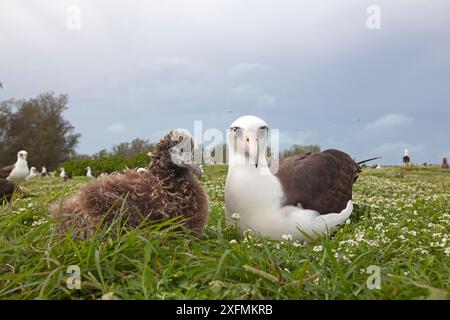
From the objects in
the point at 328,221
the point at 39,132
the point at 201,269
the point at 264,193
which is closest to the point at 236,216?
the point at 264,193

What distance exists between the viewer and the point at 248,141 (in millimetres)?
5352

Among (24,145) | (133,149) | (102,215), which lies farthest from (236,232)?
(24,145)

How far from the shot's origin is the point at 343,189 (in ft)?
20.9

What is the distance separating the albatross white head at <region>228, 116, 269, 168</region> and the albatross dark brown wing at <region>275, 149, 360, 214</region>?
43 centimetres

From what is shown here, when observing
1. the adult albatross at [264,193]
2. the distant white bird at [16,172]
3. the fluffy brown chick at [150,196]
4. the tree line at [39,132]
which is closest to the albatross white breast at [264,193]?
the adult albatross at [264,193]

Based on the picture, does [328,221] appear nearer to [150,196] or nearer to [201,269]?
[150,196]

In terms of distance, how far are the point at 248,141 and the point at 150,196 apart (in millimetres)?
1329

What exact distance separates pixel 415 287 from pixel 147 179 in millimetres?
2660

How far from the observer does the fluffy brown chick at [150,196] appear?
14.8ft

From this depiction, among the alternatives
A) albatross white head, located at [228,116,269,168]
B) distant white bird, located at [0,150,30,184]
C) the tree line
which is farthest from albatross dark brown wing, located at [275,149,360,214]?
the tree line

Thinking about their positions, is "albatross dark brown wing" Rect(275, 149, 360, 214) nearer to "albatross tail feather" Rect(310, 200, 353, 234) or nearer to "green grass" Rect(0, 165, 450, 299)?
"albatross tail feather" Rect(310, 200, 353, 234)

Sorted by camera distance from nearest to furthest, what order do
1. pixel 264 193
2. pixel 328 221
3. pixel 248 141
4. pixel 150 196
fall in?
pixel 150 196, pixel 248 141, pixel 264 193, pixel 328 221

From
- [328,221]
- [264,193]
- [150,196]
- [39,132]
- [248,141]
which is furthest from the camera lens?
[39,132]

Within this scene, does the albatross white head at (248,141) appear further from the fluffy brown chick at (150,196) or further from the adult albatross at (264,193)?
the fluffy brown chick at (150,196)
